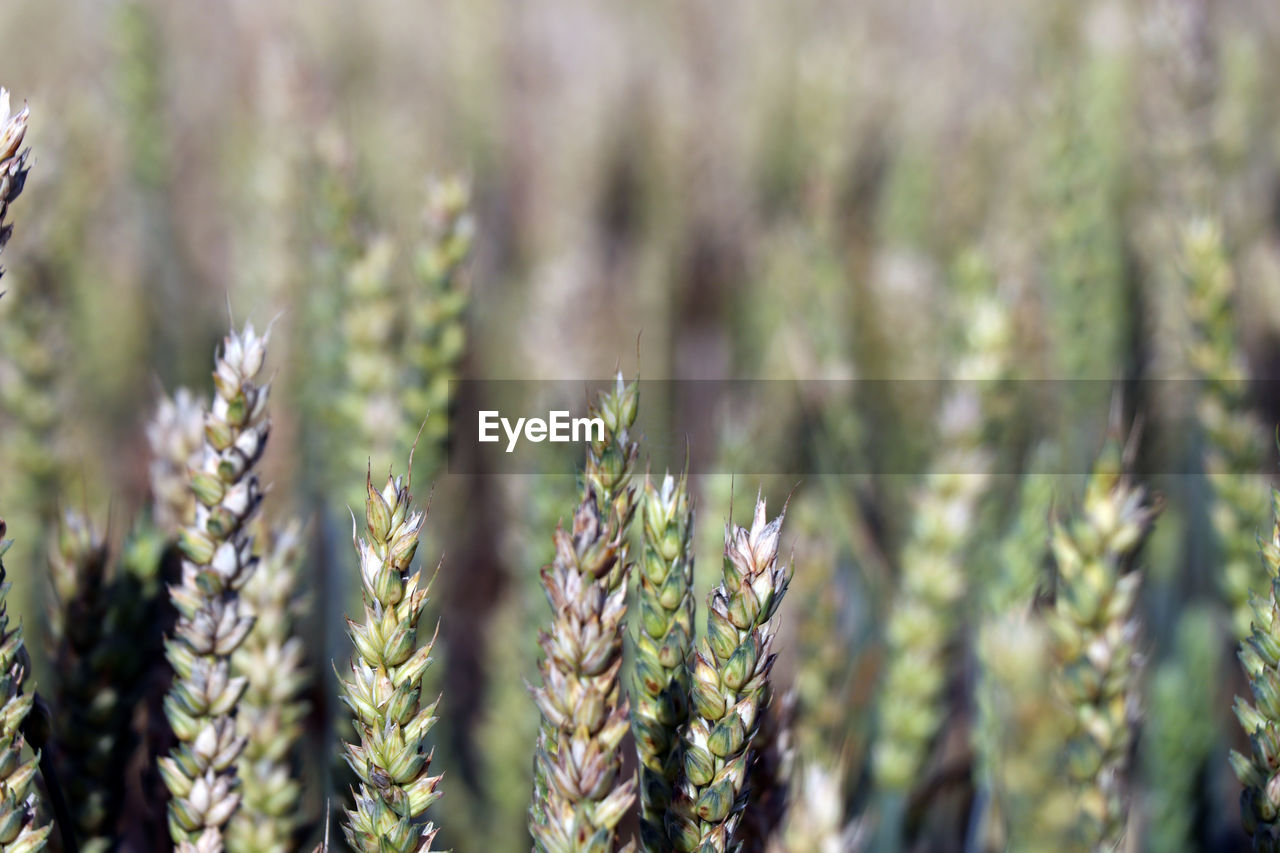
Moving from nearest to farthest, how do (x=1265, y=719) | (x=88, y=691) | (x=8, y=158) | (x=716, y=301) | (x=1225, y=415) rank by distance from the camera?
1. (x=8, y=158)
2. (x=1265, y=719)
3. (x=88, y=691)
4. (x=1225, y=415)
5. (x=716, y=301)

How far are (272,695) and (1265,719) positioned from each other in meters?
0.60

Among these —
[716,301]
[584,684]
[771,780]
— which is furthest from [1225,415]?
[716,301]

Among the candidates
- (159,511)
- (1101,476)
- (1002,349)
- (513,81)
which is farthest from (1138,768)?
(513,81)

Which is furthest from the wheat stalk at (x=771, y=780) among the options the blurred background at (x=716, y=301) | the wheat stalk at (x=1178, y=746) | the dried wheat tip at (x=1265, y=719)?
the wheat stalk at (x=1178, y=746)

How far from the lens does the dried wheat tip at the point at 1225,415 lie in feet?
2.90

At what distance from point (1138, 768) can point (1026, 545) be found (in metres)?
0.36

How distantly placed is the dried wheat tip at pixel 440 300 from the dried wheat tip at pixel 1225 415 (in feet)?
2.14

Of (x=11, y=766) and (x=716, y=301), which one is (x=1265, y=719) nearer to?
(x=11, y=766)

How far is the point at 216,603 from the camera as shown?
0.59m

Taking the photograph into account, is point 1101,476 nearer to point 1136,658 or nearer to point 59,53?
point 1136,658

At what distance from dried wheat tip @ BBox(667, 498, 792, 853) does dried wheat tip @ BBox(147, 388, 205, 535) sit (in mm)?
420

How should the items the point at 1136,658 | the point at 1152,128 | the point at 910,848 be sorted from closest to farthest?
the point at 1136,658 → the point at 910,848 → the point at 1152,128

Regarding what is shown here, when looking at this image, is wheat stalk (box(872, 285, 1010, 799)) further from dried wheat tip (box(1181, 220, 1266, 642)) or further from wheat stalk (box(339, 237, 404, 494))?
wheat stalk (box(339, 237, 404, 494))

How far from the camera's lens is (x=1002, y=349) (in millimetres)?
1019
